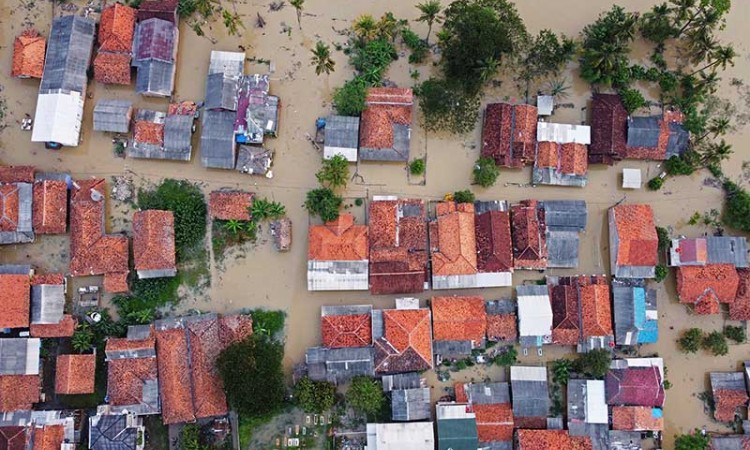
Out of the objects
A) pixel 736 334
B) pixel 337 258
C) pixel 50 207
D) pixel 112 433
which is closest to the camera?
pixel 112 433

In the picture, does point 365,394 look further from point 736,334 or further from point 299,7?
point 299,7

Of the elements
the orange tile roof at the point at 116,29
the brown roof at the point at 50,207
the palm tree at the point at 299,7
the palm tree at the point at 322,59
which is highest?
the palm tree at the point at 299,7

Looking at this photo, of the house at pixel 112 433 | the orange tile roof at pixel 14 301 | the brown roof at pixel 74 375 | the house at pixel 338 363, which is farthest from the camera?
the house at pixel 338 363

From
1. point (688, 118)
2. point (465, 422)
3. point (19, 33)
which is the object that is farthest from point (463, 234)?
point (19, 33)

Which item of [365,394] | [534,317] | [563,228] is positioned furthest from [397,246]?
[563,228]

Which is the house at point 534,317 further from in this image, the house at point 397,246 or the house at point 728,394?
the house at point 728,394

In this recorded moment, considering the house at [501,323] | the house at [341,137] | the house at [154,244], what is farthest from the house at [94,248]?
the house at [501,323]

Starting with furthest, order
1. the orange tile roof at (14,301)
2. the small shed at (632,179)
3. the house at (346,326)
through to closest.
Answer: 1. the small shed at (632,179)
2. the house at (346,326)
3. the orange tile roof at (14,301)
